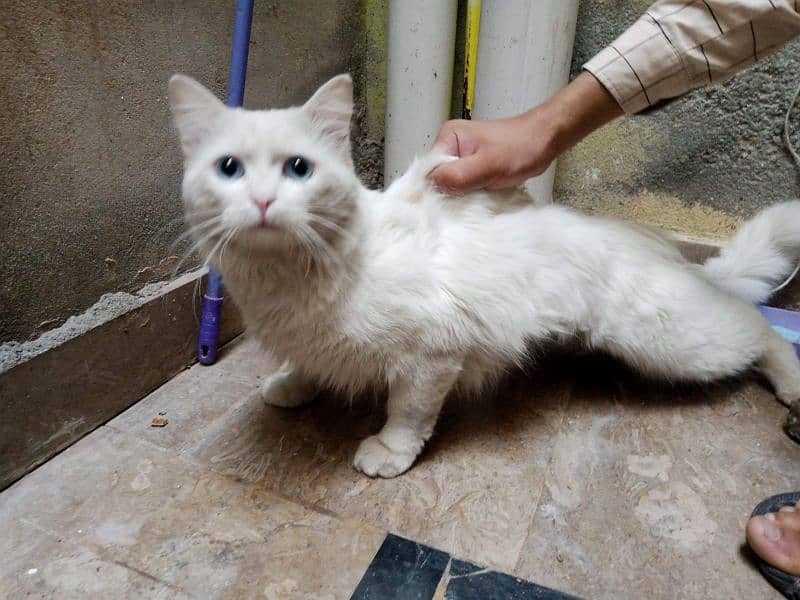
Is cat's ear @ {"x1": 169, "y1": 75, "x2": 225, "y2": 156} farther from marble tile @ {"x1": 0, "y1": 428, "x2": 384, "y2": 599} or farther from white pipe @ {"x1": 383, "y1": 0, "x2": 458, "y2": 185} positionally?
white pipe @ {"x1": 383, "y1": 0, "x2": 458, "y2": 185}

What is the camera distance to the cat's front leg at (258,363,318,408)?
1416 mm

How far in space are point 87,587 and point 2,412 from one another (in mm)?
443

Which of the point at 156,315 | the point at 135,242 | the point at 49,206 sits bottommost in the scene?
the point at 156,315

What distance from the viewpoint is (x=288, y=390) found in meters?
1.42

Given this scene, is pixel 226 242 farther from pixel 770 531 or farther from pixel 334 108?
pixel 770 531

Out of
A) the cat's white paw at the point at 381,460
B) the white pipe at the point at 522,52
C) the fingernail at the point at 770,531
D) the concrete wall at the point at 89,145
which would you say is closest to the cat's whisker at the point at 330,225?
the cat's white paw at the point at 381,460

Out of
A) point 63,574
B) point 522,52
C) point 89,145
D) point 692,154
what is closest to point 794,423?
point 692,154

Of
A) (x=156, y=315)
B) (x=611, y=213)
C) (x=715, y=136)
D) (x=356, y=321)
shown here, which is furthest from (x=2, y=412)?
(x=715, y=136)

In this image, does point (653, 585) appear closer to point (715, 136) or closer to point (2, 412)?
point (2, 412)

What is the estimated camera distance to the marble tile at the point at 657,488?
1.00m

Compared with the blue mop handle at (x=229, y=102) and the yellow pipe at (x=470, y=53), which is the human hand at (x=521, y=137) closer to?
the blue mop handle at (x=229, y=102)

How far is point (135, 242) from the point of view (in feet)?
4.74

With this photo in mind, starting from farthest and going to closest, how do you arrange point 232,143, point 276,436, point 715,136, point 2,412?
1. point 715,136
2. point 276,436
3. point 2,412
4. point 232,143

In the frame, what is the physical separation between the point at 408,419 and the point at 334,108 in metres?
0.67
